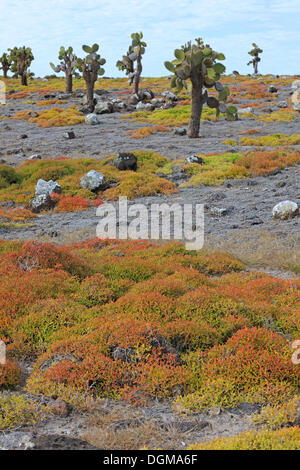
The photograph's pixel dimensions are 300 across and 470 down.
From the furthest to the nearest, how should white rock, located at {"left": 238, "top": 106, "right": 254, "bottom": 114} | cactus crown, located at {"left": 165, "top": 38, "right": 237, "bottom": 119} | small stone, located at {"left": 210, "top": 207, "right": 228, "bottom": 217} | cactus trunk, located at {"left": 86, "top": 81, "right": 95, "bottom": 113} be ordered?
cactus trunk, located at {"left": 86, "top": 81, "right": 95, "bottom": 113} < white rock, located at {"left": 238, "top": 106, "right": 254, "bottom": 114} < cactus crown, located at {"left": 165, "top": 38, "right": 237, "bottom": 119} < small stone, located at {"left": 210, "top": 207, "right": 228, "bottom": 217}

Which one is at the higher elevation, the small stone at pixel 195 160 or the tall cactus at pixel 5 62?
the tall cactus at pixel 5 62

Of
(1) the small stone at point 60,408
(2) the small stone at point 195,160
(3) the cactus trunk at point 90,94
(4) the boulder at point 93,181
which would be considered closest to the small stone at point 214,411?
(1) the small stone at point 60,408

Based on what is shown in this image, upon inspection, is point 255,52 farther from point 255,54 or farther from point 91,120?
point 91,120

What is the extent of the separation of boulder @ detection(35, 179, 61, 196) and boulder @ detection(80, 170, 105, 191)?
4.16 ft

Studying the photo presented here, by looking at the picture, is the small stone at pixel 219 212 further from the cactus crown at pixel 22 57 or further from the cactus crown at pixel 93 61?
the cactus crown at pixel 22 57

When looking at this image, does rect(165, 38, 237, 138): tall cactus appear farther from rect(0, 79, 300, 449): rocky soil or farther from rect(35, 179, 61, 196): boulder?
rect(35, 179, 61, 196): boulder

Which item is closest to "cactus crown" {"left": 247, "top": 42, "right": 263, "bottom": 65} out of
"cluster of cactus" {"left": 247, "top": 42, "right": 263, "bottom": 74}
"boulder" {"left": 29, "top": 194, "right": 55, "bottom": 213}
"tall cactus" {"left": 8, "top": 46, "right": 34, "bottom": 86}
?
"cluster of cactus" {"left": 247, "top": 42, "right": 263, "bottom": 74}

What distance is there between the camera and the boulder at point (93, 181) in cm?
2236

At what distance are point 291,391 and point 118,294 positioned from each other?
14.3 feet

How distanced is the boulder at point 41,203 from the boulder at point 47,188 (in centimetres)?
80

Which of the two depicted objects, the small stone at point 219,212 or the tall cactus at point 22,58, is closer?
the small stone at point 219,212

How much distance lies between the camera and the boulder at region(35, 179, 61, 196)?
21703 mm

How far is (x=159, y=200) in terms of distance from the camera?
20312 mm

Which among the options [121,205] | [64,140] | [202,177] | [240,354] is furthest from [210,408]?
[64,140]
